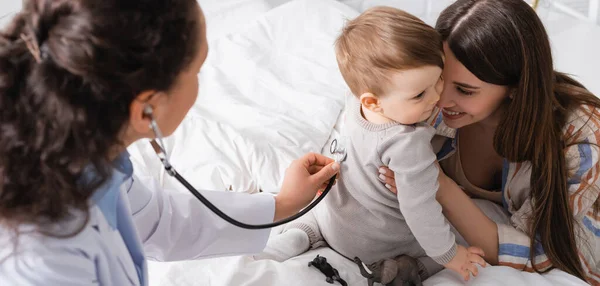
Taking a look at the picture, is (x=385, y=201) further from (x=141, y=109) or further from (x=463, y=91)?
(x=141, y=109)

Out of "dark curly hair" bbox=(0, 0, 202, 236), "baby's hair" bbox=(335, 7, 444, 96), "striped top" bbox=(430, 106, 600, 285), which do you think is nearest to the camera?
"dark curly hair" bbox=(0, 0, 202, 236)

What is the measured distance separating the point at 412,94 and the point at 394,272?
39 cm

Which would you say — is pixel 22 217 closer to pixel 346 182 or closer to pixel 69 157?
pixel 69 157

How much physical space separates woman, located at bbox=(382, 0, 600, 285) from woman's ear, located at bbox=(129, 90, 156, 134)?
0.57 meters

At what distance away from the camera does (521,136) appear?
1.34m

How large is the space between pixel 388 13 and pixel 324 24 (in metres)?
1.24

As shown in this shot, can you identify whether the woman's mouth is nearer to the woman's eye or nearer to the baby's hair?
the woman's eye

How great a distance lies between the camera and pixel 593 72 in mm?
2225

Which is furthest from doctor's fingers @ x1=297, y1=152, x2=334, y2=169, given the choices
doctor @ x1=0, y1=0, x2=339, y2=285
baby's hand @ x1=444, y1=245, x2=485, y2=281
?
doctor @ x1=0, y1=0, x2=339, y2=285

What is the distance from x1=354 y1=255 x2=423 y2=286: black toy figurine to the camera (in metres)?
1.33

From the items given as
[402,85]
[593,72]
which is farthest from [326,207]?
[593,72]

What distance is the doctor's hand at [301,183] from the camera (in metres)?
1.27

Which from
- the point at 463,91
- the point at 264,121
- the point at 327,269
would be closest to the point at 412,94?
the point at 463,91

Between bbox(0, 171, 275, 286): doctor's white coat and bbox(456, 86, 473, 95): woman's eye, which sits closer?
bbox(0, 171, 275, 286): doctor's white coat
